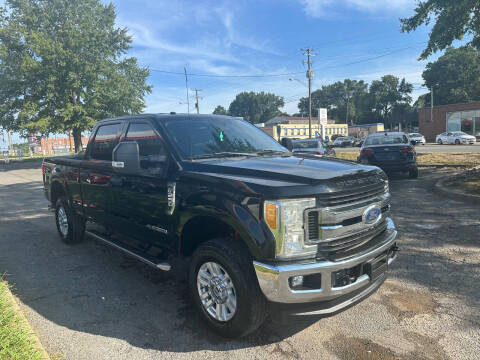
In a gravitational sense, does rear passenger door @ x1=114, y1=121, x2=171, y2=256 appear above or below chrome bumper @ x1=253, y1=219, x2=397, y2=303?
above

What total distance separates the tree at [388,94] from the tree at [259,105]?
144ft

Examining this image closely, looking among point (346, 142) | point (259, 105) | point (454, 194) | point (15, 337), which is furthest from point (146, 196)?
point (259, 105)

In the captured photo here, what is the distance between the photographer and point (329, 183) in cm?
270

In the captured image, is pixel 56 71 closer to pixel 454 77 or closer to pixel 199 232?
pixel 199 232

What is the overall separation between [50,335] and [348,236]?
9.00 ft

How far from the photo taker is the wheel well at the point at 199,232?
3.14 m

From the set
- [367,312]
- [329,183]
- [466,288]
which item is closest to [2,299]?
[329,183]

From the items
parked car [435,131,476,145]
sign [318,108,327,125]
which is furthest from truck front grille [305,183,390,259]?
sign [318,108,327,125]

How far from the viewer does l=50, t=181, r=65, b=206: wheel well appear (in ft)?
19.2

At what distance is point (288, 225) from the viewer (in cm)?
254

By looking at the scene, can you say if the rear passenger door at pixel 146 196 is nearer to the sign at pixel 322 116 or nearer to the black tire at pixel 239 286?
the black tire at pixel 239 286

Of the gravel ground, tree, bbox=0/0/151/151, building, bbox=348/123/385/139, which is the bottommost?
the gravel ground

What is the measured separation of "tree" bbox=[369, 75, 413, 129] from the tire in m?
99.1

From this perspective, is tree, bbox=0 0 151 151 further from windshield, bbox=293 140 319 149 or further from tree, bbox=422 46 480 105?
tree, bbox=422 46 480 105
